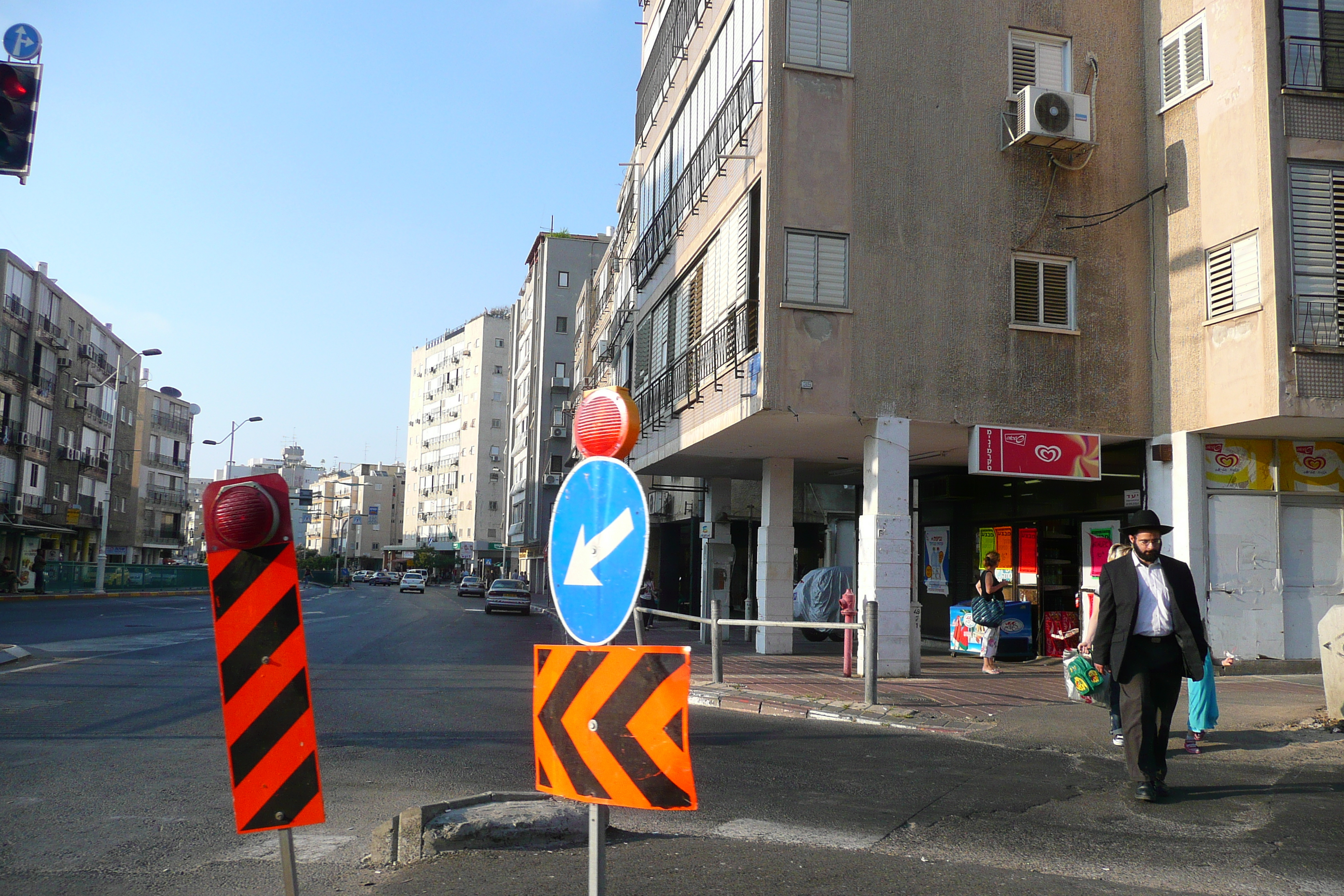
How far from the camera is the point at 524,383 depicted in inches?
3152

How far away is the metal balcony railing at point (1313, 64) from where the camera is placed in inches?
552

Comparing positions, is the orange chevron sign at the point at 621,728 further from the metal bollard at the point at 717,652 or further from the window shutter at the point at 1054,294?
the window shutter at the point at 1054,294

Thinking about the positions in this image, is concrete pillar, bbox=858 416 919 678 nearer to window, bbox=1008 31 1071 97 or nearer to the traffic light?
window, bbox=1008 31 1071 97

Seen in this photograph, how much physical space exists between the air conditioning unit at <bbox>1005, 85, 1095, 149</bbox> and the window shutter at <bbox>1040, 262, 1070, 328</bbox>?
5.92 ft

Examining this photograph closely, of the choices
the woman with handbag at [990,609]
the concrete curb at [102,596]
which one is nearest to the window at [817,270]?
the woman with handbag at [990,609]

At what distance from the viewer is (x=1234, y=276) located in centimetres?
1431

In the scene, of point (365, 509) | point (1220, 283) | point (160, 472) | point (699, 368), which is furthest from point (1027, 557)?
point (365, 509)

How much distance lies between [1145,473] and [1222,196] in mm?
4105

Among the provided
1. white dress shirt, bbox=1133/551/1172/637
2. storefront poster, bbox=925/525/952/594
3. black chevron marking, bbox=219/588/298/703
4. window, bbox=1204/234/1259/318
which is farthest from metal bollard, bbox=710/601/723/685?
black chevron marking, bbox=219/588/298/703

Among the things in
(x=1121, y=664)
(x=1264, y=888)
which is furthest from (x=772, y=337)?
(x=1264, y=888)

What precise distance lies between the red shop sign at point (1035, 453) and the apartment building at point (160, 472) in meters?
76.5

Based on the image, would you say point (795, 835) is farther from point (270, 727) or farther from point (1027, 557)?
point (1027, 557)

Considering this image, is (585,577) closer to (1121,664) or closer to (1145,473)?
(1121,664)

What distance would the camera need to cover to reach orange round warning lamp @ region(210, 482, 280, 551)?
3.69 meters
